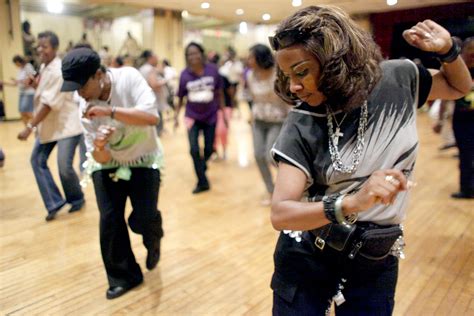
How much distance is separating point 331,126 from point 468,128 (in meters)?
3.72

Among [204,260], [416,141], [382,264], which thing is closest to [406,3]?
[416,141]

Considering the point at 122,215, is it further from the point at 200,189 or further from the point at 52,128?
the point at 200,189

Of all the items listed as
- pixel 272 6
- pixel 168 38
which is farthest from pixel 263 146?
pixel 168 38

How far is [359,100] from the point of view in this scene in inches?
46.9

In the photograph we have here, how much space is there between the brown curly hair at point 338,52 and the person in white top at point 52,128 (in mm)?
3144

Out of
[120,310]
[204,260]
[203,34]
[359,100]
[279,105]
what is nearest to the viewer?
[359,100]

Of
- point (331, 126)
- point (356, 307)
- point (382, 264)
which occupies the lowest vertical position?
point (356, 307)

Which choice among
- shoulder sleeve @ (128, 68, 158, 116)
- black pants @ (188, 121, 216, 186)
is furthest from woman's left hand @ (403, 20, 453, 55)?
black pants @ (188, 121, 216, 186)

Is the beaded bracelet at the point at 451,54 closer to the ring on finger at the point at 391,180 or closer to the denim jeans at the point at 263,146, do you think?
the ring on finger at the point at 391,180

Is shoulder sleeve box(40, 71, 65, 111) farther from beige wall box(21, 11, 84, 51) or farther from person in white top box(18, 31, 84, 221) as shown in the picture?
beige wall box(21, 11, 84, 51)

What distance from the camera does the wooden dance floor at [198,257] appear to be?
8.48 ft

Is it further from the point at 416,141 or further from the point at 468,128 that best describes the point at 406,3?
the point at 468,128

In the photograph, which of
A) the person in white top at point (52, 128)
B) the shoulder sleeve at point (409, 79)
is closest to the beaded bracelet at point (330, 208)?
the shoulder sleeve at point (409, 79)

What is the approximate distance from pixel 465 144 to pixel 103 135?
3672 mm
